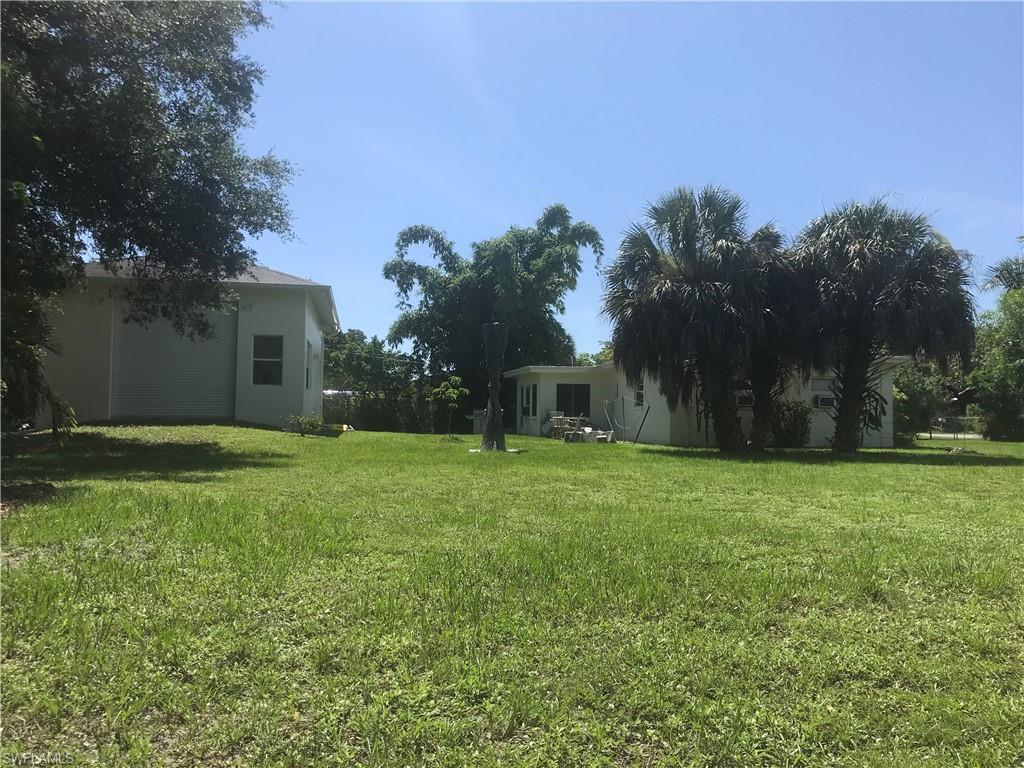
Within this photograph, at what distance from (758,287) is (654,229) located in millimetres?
3031

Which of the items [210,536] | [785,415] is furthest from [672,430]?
[210,536]

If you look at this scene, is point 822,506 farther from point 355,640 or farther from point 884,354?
point 884,354

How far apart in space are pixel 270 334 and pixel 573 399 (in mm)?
10638

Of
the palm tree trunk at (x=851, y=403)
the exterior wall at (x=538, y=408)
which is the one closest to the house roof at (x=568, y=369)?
the exterior wall at (x=538, y=408)

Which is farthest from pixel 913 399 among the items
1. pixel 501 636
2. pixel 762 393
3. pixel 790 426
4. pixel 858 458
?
pixel 501 636

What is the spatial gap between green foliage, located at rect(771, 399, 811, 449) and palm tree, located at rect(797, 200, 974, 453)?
7.99ft

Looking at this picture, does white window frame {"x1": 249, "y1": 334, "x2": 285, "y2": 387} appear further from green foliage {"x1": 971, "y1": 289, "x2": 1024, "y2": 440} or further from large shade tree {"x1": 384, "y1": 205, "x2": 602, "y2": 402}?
green foliage {"x1": 971, "y1": 289, "x2": 1024, "y2": 440}

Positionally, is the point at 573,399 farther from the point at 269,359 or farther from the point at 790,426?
the point at 269,359

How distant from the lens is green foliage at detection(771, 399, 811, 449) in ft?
65.6

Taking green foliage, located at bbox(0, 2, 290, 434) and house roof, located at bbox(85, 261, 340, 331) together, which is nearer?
green foliage, located at bbox(0, 2, 290, 434)

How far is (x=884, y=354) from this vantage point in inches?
709

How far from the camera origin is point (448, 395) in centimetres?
2656

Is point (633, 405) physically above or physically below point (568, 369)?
below

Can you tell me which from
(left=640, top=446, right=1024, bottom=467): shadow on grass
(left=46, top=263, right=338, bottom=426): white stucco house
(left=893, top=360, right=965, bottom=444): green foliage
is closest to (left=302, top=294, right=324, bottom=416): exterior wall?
(left=46, top=263, right=338, bottom=426): white stucco house
